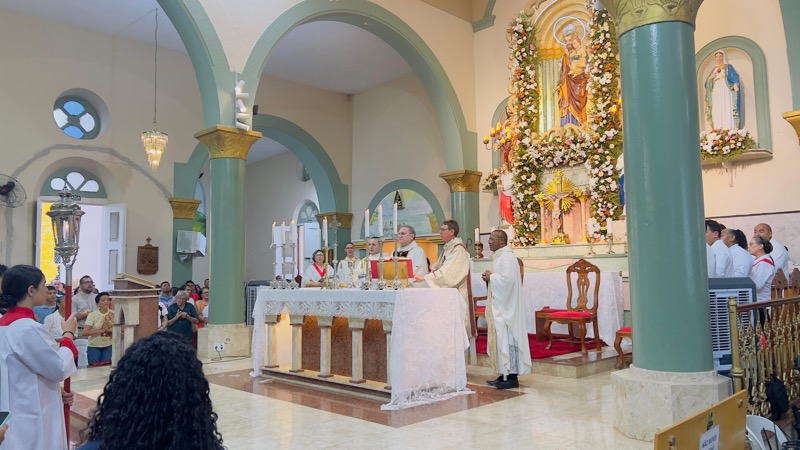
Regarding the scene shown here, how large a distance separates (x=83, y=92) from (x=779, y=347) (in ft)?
39.4

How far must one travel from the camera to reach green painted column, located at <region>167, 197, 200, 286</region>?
42.1 feet

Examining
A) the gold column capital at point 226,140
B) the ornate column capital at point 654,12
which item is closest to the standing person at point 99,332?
the gold column capital at point 226,140

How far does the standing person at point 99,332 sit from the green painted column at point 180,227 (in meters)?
4.32

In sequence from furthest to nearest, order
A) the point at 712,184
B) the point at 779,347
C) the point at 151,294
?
the point at 712,184, the point at 151,294, the point at 779,347

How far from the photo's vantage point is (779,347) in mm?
4672

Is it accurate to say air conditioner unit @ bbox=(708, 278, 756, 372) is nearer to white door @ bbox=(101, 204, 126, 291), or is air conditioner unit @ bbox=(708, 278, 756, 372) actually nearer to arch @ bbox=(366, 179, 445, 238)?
arch @ bbox=(366, 179, 445, 238)

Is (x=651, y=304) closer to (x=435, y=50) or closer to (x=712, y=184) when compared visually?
(x=712, y=184)

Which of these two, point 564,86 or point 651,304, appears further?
point 564,86

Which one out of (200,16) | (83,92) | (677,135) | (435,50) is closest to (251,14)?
(200,16)

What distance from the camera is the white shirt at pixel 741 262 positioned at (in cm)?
617

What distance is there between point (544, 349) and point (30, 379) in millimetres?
6098

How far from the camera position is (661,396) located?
3.97 metres

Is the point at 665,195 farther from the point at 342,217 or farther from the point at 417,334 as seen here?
the point at 342,217

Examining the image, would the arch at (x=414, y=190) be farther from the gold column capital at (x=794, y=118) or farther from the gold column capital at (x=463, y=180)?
the gold column capital at (x=794, y=118)
